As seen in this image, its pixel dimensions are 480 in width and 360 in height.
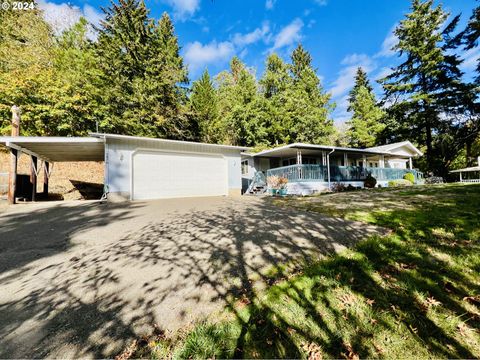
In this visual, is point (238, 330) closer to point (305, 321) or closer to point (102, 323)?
point (305, 321)

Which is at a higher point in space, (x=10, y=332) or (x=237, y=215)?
(x=237, y=215)

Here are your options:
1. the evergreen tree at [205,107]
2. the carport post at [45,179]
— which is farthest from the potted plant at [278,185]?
the carport post at [45,179]

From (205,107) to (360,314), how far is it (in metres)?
21.6

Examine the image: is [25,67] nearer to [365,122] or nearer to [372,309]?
[372,309]

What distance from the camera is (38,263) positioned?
10.6ft

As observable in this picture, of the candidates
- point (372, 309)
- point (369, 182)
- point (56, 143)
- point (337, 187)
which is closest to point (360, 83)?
point (369, 182)

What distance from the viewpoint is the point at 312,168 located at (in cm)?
1336

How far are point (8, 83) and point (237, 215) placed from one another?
1901 cm

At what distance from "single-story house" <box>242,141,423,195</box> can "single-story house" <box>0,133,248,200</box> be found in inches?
120

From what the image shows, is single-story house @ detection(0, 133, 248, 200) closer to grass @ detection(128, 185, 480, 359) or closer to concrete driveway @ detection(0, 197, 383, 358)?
concrete driveway @ detection(0, 197, 383, 358)

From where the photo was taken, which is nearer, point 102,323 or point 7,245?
point 102,323

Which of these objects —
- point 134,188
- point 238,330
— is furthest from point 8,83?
point 238,330

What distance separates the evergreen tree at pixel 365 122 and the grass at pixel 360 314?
27.8m

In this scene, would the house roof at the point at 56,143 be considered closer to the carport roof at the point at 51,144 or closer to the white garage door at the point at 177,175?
the carport roof at the point at 51,144
